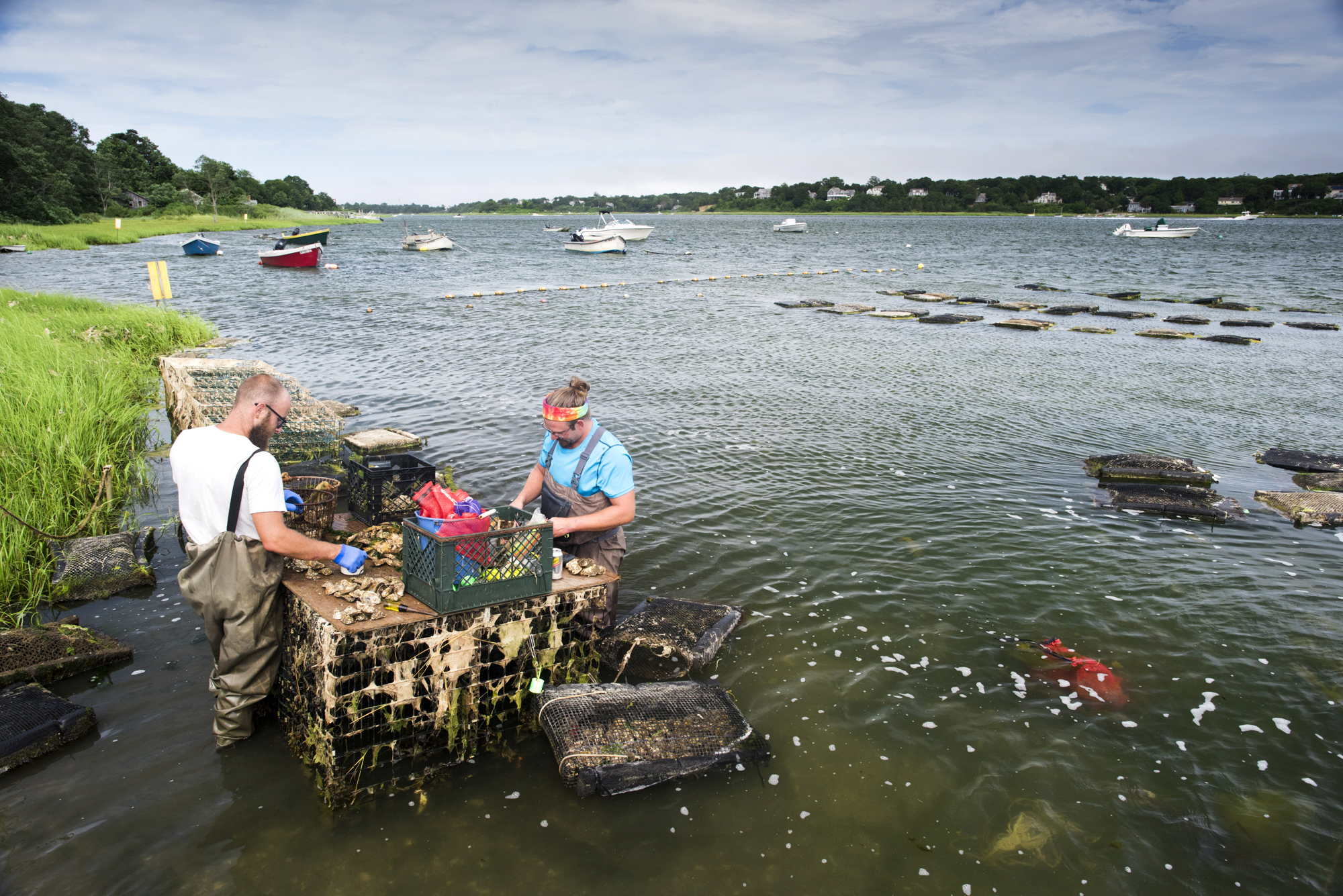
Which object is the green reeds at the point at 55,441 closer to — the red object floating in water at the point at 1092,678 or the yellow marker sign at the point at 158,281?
the yellow marker sign at the point at 158,281

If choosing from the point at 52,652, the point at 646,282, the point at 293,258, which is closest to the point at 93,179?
the point at 293,258

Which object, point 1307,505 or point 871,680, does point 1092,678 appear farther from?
point 1307,505

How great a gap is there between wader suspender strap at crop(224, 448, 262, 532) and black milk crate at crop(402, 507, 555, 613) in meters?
0.94

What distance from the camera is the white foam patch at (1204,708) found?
5723 mm

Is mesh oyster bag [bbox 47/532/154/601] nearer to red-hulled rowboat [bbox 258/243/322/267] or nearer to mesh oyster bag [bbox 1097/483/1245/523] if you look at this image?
mesh oyster bag [bbox 1097/483/1245/523]

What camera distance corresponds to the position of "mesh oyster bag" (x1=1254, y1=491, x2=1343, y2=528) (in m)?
9.34

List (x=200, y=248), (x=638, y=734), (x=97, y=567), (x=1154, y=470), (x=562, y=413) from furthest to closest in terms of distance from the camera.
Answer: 1. (x=200, y=248)
2. (x=1154, y=470)
3. (x=97, y=567)
4. (x=562, y=413)
5. (x=638, y=734)

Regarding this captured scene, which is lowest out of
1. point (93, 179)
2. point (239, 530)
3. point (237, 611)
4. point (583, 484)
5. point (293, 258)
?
point (237, 611)

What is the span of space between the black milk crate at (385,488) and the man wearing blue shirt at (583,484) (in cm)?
106

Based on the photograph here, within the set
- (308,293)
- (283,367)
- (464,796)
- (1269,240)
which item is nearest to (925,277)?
(308,293)

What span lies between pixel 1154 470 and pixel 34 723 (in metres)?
12.5

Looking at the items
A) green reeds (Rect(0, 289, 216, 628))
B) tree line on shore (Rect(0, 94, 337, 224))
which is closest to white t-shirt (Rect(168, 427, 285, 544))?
green reeds (Rect(0, 289, 216, 628))

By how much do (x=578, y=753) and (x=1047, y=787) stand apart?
3196 mm

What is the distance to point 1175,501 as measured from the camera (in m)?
9.70
